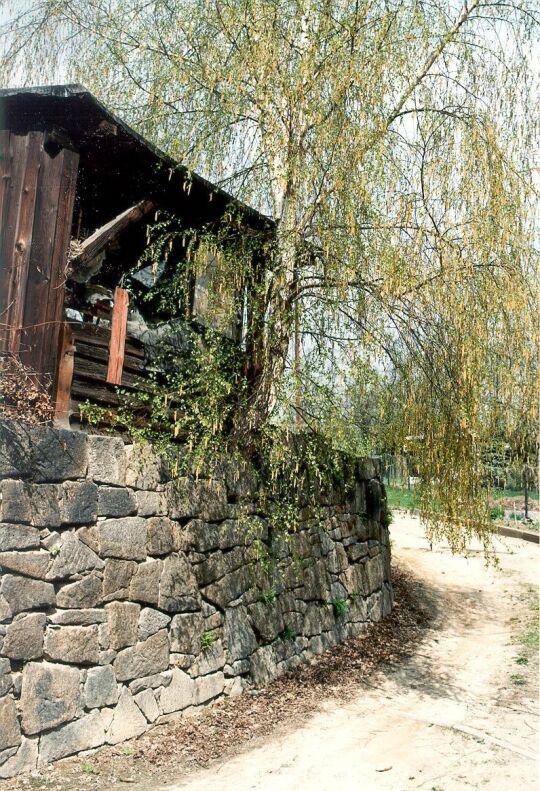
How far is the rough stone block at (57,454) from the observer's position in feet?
16.5

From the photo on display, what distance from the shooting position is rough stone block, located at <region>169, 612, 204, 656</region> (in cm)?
613

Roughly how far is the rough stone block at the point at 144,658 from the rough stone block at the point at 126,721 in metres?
0.14

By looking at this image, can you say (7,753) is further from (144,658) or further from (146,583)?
(146,583)

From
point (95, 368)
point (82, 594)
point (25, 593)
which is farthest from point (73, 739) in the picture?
point (95, 368)

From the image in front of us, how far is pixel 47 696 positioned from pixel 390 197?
4.92m

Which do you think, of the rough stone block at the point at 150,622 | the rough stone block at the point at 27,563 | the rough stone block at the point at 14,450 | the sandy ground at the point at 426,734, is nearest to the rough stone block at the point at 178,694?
the rough stone block at the point at 150,622

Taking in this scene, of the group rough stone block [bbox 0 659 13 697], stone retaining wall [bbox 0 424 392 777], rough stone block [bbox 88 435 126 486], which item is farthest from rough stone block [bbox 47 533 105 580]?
rough stone block [bbox 0 659 13 697]

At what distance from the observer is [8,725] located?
4609mm

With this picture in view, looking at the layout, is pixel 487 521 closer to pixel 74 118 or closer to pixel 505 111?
pixel 505 111

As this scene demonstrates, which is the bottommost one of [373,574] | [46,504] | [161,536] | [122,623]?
[373,574]

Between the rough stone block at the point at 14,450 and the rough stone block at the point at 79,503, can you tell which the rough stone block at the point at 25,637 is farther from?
the rough stone block at the point at 14,450

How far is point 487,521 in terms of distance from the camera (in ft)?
23.0

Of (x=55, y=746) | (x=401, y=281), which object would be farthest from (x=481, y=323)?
(x=55, y=746)

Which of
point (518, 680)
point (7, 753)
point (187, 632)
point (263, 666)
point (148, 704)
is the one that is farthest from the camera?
point (518, 680)
